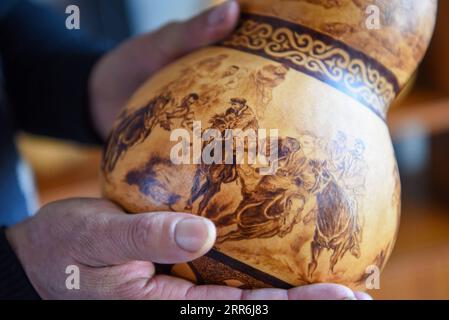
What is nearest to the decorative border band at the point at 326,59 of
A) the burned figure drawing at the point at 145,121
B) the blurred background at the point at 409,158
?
the burned figure drawing at the point at 145,121

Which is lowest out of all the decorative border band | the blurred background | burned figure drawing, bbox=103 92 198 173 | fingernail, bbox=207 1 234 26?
the blurred background

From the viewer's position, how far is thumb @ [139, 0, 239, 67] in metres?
0.85

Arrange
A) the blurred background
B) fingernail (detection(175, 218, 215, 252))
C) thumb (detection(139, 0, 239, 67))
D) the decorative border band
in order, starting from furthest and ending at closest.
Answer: the blurred background
thumb (detection(139, 0, 239, 67))
the decorative border band
fingernail (detection(175, 218, 215, 252))

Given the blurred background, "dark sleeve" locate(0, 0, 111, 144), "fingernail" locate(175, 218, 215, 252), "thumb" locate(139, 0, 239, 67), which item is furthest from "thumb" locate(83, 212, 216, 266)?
the blurred background

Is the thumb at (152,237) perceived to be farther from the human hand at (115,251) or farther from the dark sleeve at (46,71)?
the dark sleeve at (46,71)

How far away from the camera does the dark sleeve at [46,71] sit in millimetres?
1271

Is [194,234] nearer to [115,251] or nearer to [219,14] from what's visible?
[115,251]

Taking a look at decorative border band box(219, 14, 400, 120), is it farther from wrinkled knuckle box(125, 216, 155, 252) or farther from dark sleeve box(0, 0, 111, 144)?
dark sleeve box(0, 0, 111, 144)

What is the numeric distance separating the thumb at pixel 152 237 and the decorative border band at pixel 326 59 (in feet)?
0.78

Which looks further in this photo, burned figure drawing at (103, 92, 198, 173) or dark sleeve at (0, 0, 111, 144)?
dark sleeve at (0, 0, 111, 144)

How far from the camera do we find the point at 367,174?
0.71m

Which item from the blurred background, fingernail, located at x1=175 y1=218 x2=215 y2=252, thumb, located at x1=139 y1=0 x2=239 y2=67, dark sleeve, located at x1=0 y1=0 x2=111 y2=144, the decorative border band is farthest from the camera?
the blurred background

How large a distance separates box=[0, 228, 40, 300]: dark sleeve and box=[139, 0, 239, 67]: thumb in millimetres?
399

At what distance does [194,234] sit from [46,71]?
32.3 inches
